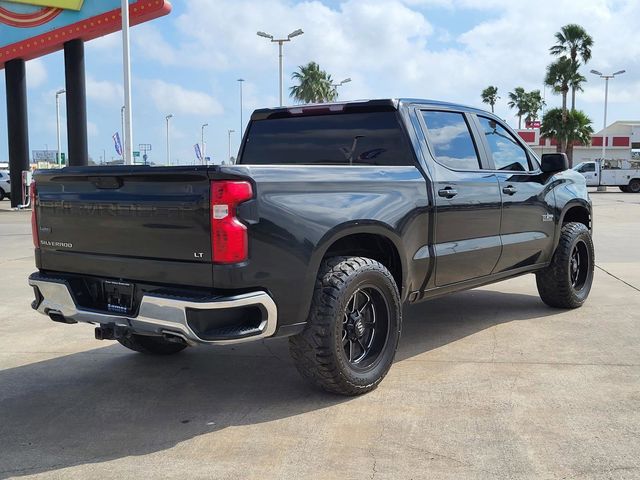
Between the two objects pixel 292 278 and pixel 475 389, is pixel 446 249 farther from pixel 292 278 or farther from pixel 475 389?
pixel 292 278

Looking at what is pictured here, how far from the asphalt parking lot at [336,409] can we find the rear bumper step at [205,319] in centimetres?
61

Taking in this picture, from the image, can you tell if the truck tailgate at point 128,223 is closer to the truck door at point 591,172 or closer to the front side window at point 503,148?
the front side window at point 503,148

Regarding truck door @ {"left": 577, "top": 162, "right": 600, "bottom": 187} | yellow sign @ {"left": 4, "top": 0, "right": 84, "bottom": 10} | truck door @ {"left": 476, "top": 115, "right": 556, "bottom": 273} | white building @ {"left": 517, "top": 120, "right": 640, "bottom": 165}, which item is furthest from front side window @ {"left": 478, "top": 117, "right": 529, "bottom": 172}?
white building @ {"left": 517, "top": 120, "right": 640, "bottom": 165}

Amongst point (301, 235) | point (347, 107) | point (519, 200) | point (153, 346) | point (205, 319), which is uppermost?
point (347, 107)

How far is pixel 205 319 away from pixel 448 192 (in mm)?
2269

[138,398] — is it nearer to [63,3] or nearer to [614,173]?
[63,3]

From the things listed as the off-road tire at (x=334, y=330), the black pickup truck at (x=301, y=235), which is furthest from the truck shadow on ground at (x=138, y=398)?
the black pickup truck at (x=301, y=235)

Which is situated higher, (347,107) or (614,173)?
(347,107)

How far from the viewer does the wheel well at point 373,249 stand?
14.1ft

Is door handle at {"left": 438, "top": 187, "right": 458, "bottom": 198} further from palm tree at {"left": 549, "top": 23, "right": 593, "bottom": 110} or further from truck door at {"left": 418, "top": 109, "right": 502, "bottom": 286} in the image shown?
palm tree at {"left": 549, "top": 23, "right": 593, "bottom": 110}

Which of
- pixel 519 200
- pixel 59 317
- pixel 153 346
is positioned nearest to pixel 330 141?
pixel 519 200

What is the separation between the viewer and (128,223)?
3.79 m

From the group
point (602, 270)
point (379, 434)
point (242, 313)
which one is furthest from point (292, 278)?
point (602, 270)

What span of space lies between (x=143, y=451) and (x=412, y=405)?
1.65 m
